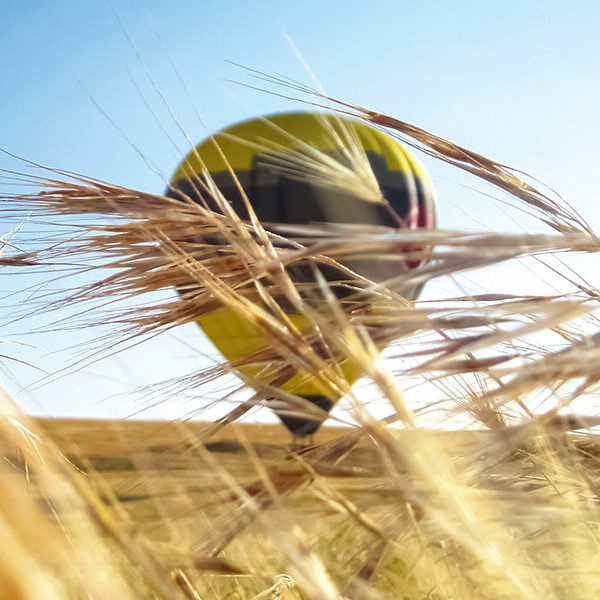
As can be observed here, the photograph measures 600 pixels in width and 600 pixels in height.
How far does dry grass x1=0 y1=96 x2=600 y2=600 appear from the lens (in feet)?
0.81

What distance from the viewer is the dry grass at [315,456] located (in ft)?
0.81

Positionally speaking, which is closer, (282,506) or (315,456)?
(282,506)

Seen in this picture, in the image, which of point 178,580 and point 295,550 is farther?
point 178,580

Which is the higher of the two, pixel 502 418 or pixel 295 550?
pixel 295 550

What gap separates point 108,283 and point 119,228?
0.04 m

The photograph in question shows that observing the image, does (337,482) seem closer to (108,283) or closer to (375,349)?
(375,349)

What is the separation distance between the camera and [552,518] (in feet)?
1.02

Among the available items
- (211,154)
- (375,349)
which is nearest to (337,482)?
(375,349)

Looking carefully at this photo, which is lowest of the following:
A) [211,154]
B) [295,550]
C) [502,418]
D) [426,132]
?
[502,418]

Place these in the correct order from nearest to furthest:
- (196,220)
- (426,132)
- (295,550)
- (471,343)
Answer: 1. (295,550)
2. (471,343)
3. (196,220)
4. (426,132)

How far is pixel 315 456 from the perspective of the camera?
1.34 ft

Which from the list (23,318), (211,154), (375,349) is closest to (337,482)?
(375,349)

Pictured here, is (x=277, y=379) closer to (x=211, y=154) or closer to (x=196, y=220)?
(x=196, y=220)

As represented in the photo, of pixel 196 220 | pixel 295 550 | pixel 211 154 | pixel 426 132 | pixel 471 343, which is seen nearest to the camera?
pixel 295 550
